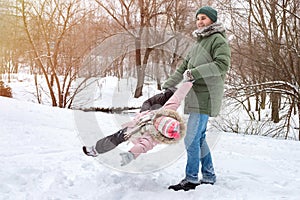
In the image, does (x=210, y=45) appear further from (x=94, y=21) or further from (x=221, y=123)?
(x=94, y=21)

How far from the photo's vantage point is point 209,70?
2.07 meters

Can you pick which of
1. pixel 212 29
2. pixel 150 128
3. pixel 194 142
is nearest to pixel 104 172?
pixel 150 128

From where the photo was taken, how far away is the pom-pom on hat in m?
1.94

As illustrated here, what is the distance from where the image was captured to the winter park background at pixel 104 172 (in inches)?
84.4

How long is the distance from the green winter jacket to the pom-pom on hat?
11.1 inches

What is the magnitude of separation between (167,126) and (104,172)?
917 mm

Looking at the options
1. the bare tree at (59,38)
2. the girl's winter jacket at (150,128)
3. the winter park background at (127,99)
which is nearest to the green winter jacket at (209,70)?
the girl's winter jacket at (150,128)

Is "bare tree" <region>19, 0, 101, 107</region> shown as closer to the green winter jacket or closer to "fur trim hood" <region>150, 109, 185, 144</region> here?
the green winter jacket

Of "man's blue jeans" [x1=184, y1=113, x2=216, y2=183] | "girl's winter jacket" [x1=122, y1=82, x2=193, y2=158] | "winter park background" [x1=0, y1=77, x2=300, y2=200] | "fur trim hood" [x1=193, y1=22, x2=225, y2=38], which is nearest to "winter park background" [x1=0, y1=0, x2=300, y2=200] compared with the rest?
"winter park background" [x1=0, y1=77, x2=300, y2=200]

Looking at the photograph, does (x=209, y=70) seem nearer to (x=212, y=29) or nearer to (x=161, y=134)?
(x=212, y=29)

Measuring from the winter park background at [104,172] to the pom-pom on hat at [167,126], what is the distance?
525 mm

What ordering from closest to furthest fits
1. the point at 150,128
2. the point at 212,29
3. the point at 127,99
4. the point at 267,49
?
the point at 150,128 → the point at 212,29 → the point at 127,99 → the point at 267,49

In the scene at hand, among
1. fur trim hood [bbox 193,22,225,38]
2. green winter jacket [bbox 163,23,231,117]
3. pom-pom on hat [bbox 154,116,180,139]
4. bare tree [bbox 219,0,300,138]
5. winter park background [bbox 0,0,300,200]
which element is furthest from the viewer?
bare tree [bbox 219,0,300,138]

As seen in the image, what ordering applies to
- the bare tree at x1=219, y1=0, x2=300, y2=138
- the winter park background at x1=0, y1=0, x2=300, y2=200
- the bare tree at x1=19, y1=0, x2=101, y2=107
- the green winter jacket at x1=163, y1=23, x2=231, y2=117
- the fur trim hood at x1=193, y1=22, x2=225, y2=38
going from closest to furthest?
the green winter jacket at x1=163, y1=23, x2=231, y2=117, the fur trim hood at x1=193, y1=22, x2=225, y2=38, the winter park background at x1=0, y1=0, x2=300, y2=200, the bare tree at x1=219, y1=0, x2=300, y2=138, the bare tree at x1=19, y1=0, x2=101, y2=107
